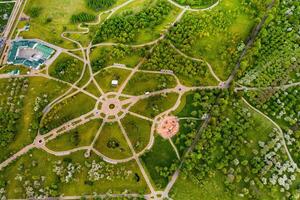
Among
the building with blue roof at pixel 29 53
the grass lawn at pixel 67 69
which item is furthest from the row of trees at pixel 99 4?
the grass lawn at pixel 67 69

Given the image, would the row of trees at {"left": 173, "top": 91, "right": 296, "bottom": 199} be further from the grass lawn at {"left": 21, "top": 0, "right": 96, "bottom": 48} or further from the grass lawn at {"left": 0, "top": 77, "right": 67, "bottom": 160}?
the grass lawn at {"left": 21, "top": 0, "right": 96, "bottom": 48}

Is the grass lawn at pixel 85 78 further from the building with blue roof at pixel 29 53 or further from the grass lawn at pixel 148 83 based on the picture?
the building with blue roof at pixel 29 53

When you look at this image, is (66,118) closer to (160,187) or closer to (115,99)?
(115,99)

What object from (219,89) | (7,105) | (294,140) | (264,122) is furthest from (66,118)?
(294,140)

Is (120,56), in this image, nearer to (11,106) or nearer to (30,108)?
(30,108)

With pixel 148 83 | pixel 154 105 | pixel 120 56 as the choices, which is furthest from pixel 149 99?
pixel 120 56
